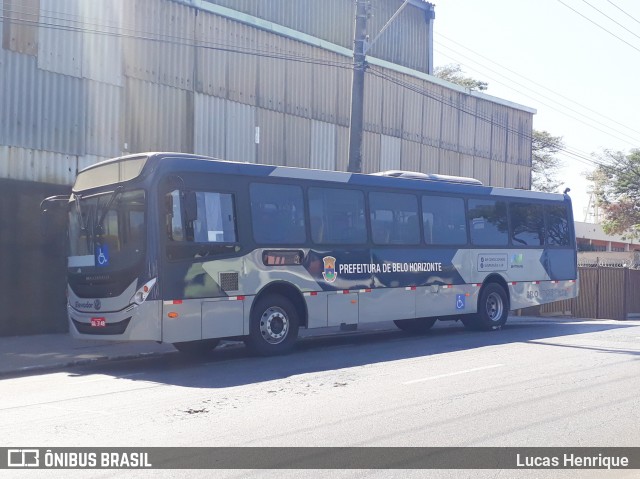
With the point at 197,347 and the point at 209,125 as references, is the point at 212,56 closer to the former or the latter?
the point at 209,125

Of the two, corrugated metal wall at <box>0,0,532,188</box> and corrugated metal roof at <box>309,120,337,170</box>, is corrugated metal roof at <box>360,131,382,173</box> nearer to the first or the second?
corrugated metal wall at <box>0,0,532,188</box>

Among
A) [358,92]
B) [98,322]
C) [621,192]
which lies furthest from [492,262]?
[621,192]

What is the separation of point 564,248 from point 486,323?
12.9 feet

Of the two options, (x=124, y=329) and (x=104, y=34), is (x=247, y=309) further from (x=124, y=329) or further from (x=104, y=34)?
(x=104, y=34)

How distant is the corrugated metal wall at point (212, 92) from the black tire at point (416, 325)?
6.71 m

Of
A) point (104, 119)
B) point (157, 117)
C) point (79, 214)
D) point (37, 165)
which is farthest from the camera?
point (157, 117)

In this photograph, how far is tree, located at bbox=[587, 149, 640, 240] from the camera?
170 feet

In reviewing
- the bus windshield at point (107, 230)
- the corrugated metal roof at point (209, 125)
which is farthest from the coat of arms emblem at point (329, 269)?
the corrugated metal roof at point (209, 125)

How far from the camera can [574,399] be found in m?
10.1

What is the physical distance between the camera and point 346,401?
32.7 feet

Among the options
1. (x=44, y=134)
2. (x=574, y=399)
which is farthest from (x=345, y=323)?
(x=44, y=134)

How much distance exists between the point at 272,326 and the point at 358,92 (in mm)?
6415

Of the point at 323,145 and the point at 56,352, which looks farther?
the point at 323,145

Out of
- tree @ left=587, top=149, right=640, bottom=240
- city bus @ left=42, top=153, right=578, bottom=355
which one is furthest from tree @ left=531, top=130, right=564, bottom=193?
city bus @ left=42, top=153, right=578, bottom=355
